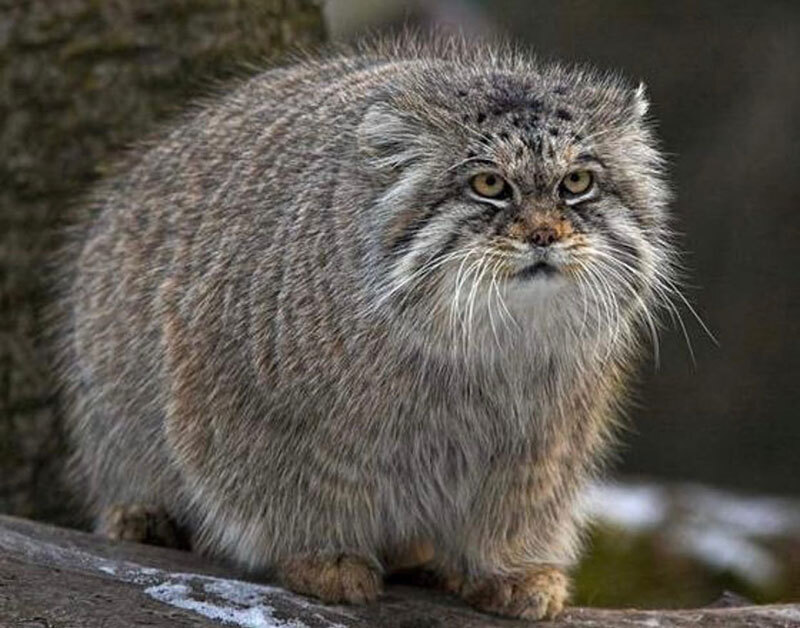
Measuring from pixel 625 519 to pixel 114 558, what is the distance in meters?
3.31

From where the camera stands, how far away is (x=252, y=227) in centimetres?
663

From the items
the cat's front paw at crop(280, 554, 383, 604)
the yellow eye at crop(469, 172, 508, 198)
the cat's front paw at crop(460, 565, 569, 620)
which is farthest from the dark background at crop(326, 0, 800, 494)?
the yellow eye at crop(469, 172, 508, 198)

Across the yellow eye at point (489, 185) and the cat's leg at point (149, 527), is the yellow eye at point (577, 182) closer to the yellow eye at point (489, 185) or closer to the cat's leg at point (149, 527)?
the yellow eye at point (489, 185)

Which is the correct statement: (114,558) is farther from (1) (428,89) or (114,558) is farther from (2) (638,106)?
(2) (638,106)

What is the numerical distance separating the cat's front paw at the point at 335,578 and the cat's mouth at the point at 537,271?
126 cm

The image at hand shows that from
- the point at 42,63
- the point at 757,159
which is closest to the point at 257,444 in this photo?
the point at 42,63

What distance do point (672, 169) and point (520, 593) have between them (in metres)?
6.36

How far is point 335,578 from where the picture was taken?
6.36 metres

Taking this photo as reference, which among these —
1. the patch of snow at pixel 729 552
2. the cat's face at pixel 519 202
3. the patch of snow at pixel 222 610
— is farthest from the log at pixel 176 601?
the patch of snow at pixel 729 552

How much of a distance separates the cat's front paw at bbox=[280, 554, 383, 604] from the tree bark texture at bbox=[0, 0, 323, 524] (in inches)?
68.8

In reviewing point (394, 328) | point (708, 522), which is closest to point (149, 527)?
point (394, 328)

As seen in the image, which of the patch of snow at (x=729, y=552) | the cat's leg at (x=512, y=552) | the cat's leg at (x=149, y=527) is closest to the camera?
the cat's leg at (x=512, y=552)

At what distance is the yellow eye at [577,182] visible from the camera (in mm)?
5777

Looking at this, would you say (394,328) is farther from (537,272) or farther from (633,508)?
(633,508)
